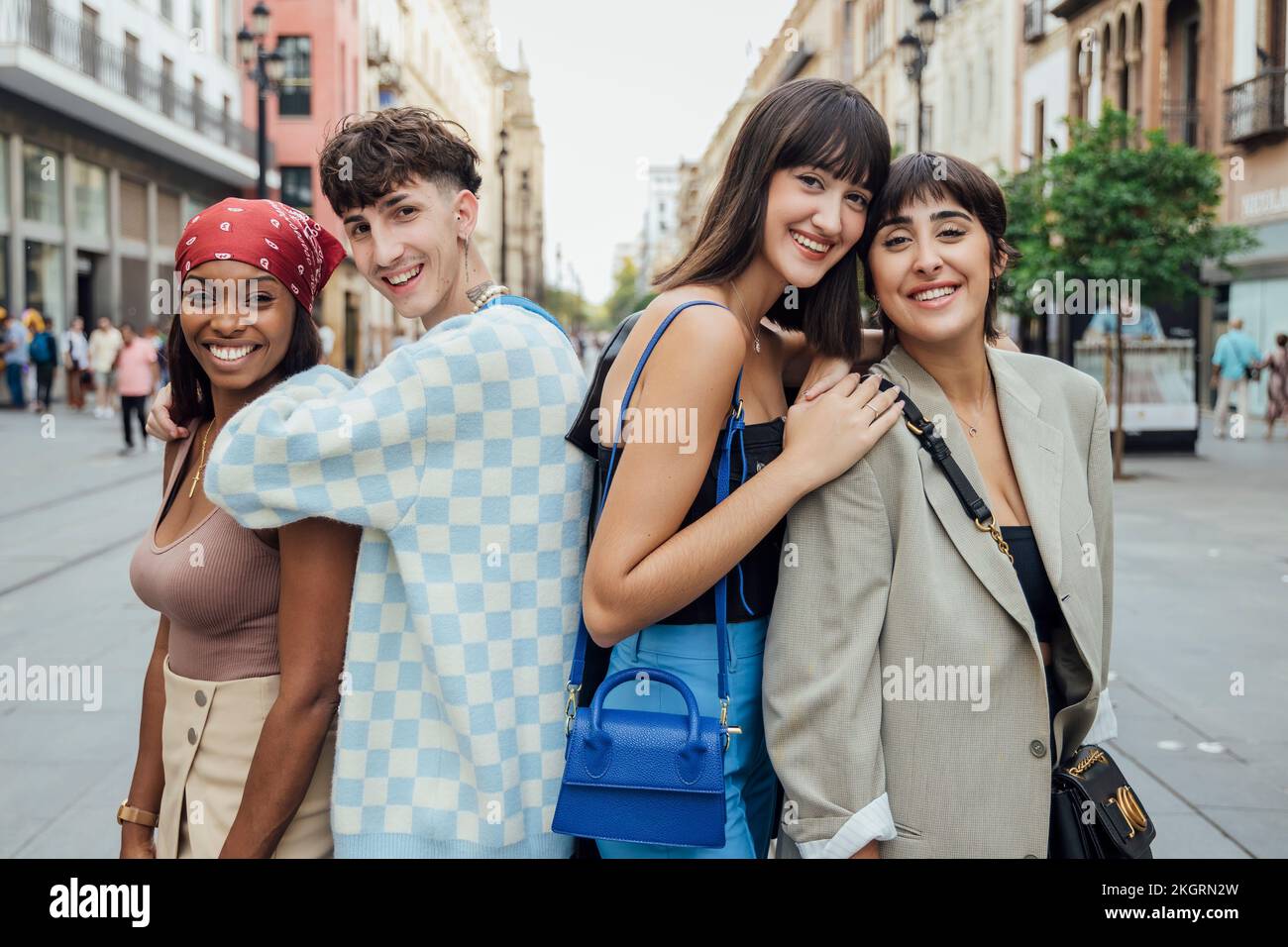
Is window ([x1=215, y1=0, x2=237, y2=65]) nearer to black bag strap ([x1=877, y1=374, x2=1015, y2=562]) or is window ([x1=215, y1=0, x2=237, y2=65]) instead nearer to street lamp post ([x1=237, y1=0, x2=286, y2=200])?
street lamp post ([x1=237, y1=0, x2=286, y2=200])

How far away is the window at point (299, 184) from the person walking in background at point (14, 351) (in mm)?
18323

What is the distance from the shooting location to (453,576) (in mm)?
1783

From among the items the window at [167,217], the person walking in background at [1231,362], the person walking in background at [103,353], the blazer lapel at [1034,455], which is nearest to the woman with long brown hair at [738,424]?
the blazer lapel at [1034,455]

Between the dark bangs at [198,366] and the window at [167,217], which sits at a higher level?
the window at [167,217]

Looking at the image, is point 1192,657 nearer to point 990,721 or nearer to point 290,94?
point 990,721

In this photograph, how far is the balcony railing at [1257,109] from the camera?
21000mm

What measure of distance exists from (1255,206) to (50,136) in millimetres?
24462

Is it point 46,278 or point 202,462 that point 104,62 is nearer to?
point 46,278

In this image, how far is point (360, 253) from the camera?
2113 millimetres

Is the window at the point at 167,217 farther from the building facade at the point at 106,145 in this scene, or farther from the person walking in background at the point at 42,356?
the person walking in background at the point at 42,356

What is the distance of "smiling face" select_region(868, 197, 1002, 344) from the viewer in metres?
2.06

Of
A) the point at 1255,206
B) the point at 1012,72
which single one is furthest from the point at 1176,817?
the point at 1012,72

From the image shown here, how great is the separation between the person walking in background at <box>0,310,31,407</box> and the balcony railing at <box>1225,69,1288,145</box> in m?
23.5

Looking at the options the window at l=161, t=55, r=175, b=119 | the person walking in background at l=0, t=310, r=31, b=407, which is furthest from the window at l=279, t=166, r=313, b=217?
A: the person walking in background at l=0, t=310, r=31, b=407
